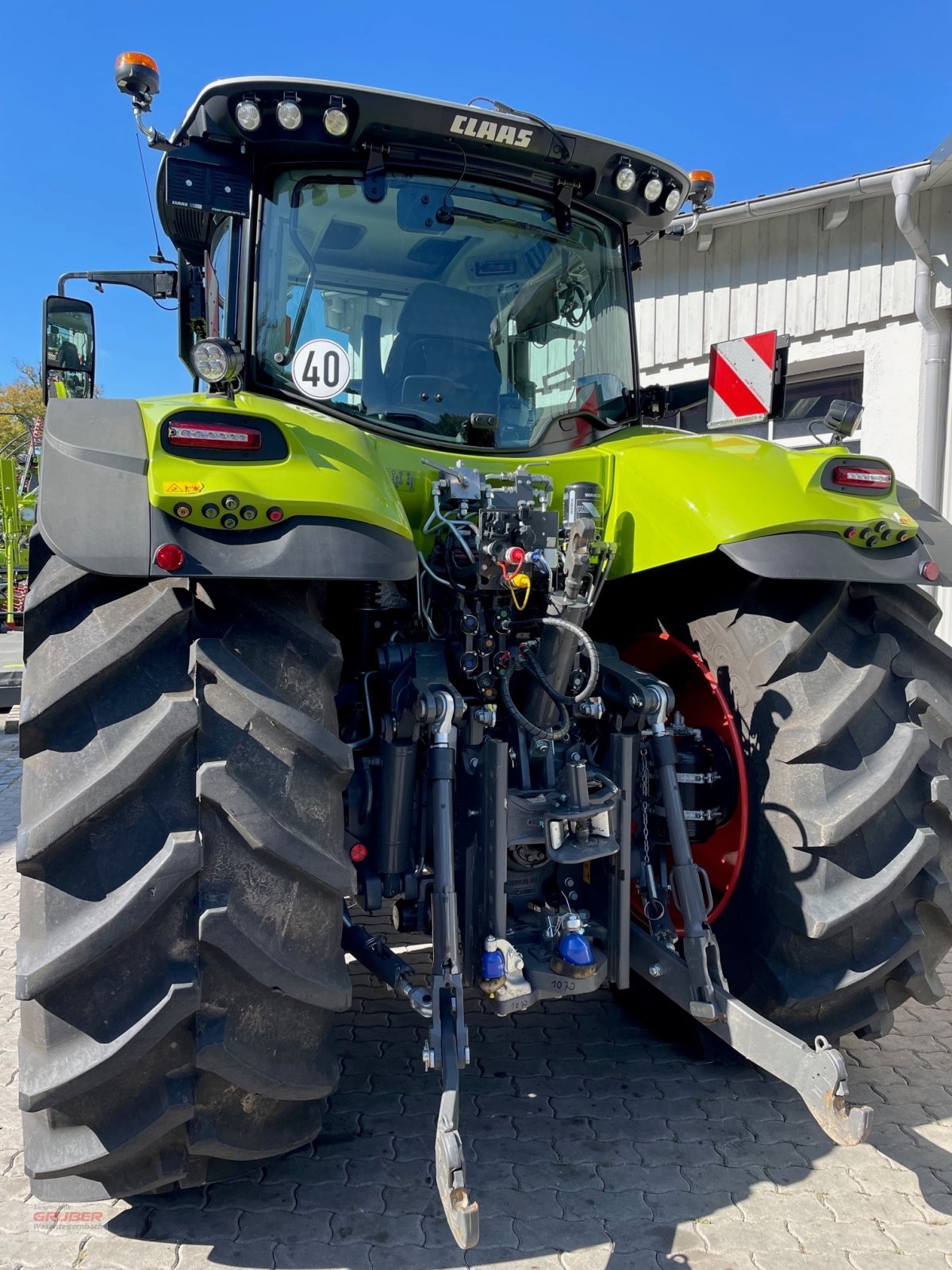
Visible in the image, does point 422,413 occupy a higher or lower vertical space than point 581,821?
higher

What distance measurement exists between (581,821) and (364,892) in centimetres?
57

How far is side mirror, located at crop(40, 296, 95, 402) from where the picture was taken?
3.53 meters

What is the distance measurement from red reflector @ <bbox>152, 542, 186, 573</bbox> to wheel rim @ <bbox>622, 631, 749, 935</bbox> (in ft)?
4.84

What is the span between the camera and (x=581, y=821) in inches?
97.7

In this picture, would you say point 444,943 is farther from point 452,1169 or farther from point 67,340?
point 67,340

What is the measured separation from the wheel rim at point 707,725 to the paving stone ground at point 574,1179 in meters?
0.50

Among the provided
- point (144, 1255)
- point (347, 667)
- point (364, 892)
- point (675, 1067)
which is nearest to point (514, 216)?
point (347, 667)

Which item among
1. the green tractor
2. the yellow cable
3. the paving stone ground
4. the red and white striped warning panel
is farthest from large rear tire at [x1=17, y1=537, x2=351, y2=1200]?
the red and white striped warning panel

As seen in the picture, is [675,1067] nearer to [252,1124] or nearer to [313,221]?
[252,1124]

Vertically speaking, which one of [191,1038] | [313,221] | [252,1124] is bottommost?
[252,1124]

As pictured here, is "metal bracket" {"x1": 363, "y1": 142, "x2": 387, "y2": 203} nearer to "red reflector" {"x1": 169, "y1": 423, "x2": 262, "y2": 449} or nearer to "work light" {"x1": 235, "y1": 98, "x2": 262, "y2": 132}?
"work light" {"x1": 235, "y1": 98, "x2": 262, "y2": 132}

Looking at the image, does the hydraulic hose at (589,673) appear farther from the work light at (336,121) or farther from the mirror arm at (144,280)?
the mirror arm at (144,280)

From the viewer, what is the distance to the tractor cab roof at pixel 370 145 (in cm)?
254

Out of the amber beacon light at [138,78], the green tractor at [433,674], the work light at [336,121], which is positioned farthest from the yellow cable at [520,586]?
the amber beacon light at [138,78]
